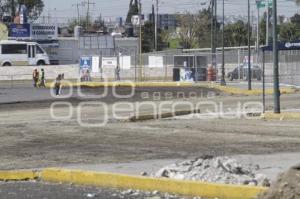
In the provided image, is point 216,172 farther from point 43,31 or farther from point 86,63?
point 43,31

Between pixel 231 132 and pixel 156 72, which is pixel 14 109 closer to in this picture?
pixel 231 132

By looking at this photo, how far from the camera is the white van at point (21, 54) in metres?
89.0

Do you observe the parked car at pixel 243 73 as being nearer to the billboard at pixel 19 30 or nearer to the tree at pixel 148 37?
the billboard at pixel 19 30

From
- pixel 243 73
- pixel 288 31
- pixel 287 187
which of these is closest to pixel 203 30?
pixel 288 31

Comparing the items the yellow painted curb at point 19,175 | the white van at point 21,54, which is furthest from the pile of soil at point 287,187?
the white van at point 21,54

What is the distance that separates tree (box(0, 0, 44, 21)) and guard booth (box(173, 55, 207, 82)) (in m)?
75.3

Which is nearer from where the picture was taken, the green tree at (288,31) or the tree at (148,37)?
the green tree at (288,31)

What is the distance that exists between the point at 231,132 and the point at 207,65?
40102 millimetres

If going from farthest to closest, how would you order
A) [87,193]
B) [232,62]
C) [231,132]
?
[232,62], [231,132], [87,193]

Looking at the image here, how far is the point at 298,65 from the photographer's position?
46875mm

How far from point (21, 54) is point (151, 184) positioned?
80380 millimetres

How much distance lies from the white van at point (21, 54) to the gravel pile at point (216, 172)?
7899 cm

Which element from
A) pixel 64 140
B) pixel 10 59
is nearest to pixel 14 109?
pixel 64 140

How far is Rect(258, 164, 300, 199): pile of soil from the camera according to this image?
7413mm
